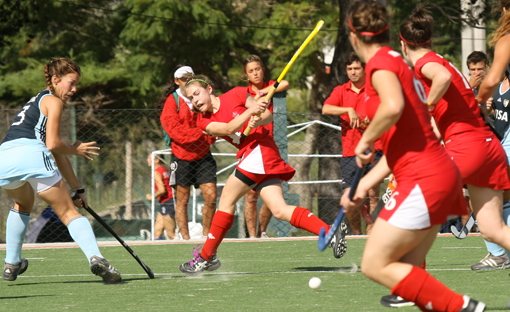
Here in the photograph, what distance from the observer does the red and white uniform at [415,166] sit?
2.98 m

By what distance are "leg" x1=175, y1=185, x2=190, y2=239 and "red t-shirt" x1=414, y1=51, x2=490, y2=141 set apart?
4.62 m

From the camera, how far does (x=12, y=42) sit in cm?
1516

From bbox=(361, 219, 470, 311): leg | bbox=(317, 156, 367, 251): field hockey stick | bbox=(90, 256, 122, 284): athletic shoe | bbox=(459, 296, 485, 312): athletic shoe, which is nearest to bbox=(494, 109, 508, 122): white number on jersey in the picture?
bbox=(317, 156, 367, 251): field hockey stick

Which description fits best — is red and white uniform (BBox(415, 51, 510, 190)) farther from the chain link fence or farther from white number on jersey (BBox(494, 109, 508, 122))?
the chain link fence

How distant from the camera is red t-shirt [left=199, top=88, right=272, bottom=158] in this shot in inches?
207

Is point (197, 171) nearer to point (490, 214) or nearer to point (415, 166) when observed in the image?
point (490, 214)

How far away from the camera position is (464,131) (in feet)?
13.5

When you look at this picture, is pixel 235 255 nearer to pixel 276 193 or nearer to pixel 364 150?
pixel 276 193

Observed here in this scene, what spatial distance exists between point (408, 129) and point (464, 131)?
47.7 inches

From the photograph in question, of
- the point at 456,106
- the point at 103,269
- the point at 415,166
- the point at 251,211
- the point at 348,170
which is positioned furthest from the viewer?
the point at 251,211

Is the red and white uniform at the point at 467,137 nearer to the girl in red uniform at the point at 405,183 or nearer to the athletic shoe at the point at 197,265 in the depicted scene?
the girl in red uniform at the point at 405,183

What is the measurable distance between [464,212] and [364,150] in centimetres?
60

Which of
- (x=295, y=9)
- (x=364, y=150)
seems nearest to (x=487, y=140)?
(x=364, y=150)

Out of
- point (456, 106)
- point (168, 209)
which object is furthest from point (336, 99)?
point (456, 106)
